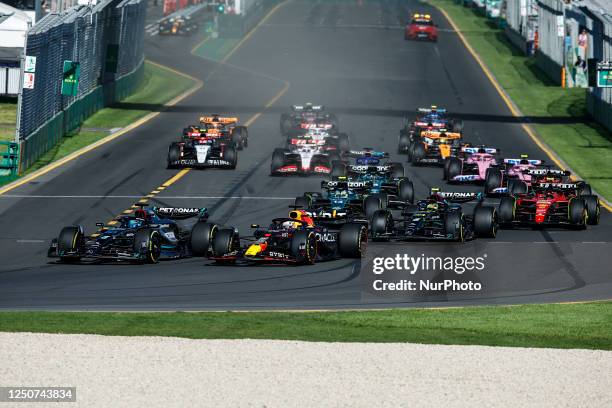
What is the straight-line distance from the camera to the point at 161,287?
26250 mm

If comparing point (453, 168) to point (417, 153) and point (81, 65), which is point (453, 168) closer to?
point (417, 153)

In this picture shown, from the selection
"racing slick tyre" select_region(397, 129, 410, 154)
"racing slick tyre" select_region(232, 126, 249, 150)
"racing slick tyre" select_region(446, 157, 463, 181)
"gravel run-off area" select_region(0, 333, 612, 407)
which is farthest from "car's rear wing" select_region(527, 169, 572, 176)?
"gravel run-off area" select_region(0, 333, 612, 407)

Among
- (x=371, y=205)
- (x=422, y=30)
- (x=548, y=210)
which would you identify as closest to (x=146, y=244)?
(x=371, y=205)

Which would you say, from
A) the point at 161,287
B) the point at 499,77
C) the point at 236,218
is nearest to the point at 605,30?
the point at 499,77

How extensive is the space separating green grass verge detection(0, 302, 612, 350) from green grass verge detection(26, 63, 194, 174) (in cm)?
2354

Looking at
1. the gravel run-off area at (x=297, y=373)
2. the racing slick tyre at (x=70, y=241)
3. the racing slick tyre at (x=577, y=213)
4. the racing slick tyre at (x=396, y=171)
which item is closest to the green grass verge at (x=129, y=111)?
the racing slick tyre at (x=396, y=171)

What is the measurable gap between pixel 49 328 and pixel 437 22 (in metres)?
91.6

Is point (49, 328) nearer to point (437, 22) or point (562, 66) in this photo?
point (562, 66)

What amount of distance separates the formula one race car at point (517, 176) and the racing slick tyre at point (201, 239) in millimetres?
11409

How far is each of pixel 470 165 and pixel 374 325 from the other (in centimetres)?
2104

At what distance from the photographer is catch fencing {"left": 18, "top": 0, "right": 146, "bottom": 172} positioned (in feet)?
155

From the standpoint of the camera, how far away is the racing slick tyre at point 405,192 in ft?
120

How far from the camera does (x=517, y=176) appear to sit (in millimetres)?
39938

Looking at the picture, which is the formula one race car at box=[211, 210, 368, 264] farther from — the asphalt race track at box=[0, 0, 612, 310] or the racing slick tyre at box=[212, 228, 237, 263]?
the asphalt race track at box=[0, 0, 612, 310]
